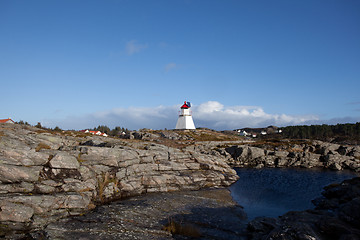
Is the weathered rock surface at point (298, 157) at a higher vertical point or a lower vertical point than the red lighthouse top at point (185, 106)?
lower

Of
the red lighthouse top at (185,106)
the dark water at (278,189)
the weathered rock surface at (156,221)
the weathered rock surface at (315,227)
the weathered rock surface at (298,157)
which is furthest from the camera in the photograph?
the red lighthouse top at (185,106)

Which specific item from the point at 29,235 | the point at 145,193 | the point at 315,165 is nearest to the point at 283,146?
the point at 315,165

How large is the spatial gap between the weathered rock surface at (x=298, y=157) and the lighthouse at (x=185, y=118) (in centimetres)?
6840

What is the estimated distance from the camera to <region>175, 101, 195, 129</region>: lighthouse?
15400 centimetres

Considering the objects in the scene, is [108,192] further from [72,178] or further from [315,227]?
[315,227]

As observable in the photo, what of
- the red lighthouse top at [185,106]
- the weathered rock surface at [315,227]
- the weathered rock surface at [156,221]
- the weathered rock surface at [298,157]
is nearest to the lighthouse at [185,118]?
the red lighthouse top at [185,106]

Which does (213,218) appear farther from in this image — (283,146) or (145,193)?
(283,146)

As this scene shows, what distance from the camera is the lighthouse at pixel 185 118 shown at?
154 meters

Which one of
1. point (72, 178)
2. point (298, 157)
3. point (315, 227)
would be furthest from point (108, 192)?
point (298, 157)

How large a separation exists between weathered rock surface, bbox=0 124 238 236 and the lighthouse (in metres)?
106

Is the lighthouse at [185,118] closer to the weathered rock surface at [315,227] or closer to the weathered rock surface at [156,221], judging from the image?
the weathered rock surface at [156,221]

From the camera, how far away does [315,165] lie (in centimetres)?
7444

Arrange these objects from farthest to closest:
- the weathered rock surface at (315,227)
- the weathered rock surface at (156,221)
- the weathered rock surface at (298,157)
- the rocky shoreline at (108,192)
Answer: the weathered rock surface at (298,157) → the rocky shoreline at (108,192) → the weathered rock surface at (156,221) → the weathered rock surface at (315,227)

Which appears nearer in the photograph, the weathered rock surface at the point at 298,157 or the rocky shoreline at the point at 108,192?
the rocky shoreline at the point at 108,192
